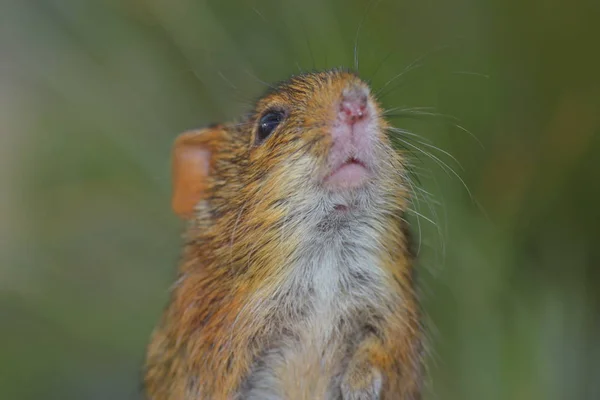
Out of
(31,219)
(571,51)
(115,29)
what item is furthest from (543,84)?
(31,219)

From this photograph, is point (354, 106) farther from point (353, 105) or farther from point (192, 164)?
point (192, 164)

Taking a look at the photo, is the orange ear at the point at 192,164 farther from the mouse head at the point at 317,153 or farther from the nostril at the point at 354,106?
the nostril at the point at 354,106

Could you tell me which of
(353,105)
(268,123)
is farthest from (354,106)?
(268,123)

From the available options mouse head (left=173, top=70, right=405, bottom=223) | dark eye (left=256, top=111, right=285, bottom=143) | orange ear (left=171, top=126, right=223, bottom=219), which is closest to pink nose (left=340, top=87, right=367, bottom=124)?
mouse head (left=173, top=70, right=405, bottom=223)

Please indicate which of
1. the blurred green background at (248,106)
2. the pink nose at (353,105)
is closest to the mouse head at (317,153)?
the pink nose at (353,105)

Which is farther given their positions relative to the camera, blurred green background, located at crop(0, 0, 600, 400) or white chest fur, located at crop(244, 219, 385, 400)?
blurred green background, located at crop(0, 0, 600, 400)

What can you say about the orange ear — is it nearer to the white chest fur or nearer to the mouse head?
the mouse head

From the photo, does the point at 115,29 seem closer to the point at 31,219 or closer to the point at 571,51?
the point at 31,219
